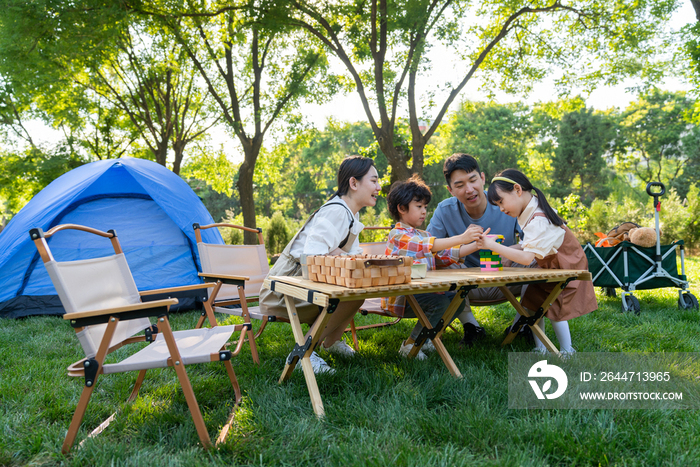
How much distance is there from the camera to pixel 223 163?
16234 mm

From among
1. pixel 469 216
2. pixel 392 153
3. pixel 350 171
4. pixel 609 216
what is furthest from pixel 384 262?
pixel 609 216

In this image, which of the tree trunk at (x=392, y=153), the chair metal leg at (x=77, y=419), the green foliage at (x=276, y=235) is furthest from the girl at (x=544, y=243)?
the green foliage at (x=276, y=235)

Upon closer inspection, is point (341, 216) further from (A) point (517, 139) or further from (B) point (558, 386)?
(A) point (517, 139)

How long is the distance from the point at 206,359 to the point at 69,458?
0.71 meters

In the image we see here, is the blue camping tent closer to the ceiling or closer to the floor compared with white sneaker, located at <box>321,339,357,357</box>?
closer to the ceiling

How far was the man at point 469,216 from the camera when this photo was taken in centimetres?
337

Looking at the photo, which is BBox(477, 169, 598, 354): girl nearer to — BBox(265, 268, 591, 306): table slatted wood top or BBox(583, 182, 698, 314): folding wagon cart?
BBox(265, 268, 591, 306): table slatted wood top

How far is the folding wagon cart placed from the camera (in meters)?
4.59

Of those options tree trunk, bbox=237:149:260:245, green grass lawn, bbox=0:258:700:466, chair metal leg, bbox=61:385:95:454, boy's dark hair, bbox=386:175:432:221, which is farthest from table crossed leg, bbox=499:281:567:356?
tree trunk, bbox=237:149:260:245

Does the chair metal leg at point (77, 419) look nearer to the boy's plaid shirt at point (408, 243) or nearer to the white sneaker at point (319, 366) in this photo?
the white sneaker at point (319, 366)

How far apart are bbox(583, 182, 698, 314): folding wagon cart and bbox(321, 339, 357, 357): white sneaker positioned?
3175 mm

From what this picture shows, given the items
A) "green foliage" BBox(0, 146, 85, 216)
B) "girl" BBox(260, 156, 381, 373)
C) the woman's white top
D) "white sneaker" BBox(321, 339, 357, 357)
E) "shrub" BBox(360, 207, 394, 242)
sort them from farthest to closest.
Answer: "green foliage" BBox(0, 146, 85, 216), "shrub" BBox(360, 207, 394, 242), "white sneaker" BBox(321, 339, 357, 357), "girl" BBox(260, 156, 381, 373), the woman's white top

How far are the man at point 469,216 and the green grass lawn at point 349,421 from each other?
393 mm

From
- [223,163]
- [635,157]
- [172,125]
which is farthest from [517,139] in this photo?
[172,125]
